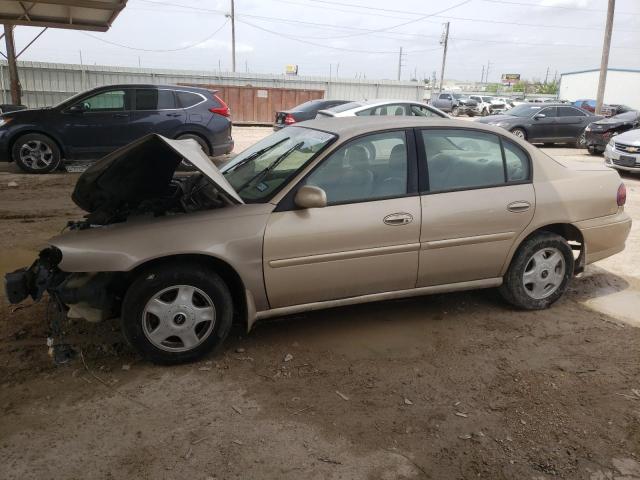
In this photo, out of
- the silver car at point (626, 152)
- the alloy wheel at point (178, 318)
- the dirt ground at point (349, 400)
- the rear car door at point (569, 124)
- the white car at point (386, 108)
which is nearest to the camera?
the dirt ground at point (349, 400)

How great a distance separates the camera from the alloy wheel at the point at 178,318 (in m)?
3.38

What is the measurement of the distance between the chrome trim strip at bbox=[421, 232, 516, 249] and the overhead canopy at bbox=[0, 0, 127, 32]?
8.46 metres

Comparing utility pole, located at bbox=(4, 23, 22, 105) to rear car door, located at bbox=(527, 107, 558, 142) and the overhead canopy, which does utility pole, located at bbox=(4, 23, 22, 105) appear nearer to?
the overhead canopy

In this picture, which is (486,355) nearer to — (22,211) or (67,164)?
(22,211)

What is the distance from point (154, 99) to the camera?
10992mm

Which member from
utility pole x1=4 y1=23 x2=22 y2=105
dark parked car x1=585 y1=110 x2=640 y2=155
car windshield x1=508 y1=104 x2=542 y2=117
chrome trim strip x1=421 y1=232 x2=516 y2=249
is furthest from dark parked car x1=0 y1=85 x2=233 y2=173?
car windshield x1=508 y1=104 x2=542 y2=117

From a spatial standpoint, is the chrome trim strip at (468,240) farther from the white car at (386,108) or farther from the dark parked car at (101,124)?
the white car at (386,108)

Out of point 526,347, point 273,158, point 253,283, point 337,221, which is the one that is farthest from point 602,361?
point 273,158

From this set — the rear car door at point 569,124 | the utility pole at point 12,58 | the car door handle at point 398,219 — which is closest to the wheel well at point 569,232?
the car door handle at point 398,219

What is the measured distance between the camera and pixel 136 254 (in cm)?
329

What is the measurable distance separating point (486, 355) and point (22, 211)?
6.69 m

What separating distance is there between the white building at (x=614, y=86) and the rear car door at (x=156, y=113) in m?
45.4

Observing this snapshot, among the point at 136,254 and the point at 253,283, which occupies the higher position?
the point at 136,254

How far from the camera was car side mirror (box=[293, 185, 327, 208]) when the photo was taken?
11.5ft
